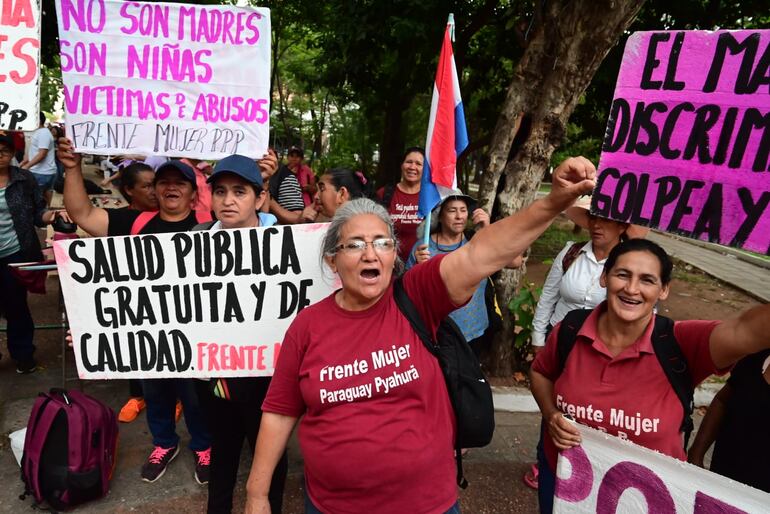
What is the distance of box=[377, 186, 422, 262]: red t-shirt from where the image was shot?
4.26 m

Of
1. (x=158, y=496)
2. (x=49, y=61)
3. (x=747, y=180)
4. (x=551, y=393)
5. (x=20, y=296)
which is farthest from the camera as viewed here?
(x=49, y=61)

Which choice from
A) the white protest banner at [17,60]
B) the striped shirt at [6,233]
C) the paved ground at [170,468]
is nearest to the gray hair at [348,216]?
the paved ground at [170,468]

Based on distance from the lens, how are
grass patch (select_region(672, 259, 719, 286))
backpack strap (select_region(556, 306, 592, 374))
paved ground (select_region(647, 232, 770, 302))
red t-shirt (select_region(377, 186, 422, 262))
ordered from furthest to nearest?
grass patch (select_region(672, 259, 719, 286)), paved ground (select_region(647, 232, 770, 302)), red t-shirt (select_region(377, 186, 422, 262)), backpack strap (select_region(556, 306, 592, 374))

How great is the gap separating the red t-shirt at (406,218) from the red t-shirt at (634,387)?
7.73ft

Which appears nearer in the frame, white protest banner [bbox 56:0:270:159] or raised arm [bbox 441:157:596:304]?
raised arm [bbox 441:157:596:304]

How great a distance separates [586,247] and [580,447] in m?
1.43

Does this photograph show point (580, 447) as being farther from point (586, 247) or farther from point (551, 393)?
point (586, 247)

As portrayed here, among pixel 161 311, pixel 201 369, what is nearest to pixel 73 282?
pixel 161 311

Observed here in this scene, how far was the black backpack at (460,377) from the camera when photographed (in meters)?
1.81

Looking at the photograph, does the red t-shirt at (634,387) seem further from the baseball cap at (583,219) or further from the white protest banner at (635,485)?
the baseball cap at (583,219)

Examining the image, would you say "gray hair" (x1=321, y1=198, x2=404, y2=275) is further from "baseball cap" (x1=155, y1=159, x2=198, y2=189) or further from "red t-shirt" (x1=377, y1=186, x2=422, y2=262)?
"red t-shirt" (x1=377, y1=186, x2=422, y2=262)

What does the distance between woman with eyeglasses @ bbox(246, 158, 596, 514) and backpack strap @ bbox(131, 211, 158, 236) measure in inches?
63.1

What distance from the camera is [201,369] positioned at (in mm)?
2553

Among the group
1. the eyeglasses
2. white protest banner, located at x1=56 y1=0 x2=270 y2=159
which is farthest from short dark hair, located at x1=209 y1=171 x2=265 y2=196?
the eyeglasses
